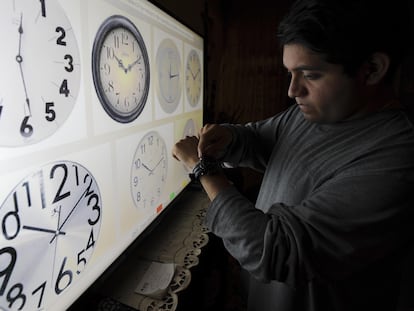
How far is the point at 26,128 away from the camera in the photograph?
51 centimetres

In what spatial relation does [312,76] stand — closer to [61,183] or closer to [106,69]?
[106,69]

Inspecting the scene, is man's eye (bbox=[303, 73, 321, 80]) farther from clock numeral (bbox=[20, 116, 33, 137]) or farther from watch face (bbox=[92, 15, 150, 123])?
clock numeral (bbox=[20, 116, 33, 137])

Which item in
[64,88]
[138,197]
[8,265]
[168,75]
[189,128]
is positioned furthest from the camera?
[189,128]

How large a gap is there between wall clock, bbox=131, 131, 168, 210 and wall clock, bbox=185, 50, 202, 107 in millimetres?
372

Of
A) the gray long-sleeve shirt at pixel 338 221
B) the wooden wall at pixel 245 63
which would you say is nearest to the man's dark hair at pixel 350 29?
the gray long-sleeve shirt at pixel 338 221

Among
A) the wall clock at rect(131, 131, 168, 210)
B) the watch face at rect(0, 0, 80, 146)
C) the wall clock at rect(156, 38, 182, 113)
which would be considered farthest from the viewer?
the wall clock at rect(156, 38, 182, 113)

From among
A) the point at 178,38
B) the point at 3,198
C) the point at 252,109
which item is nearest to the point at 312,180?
the point at 3,198

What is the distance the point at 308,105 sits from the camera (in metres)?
0.78

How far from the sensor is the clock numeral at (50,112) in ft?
1.85

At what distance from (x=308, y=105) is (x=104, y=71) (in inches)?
21.3

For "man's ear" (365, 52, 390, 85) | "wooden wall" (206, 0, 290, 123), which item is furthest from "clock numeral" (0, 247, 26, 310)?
"wooden wall" (206, 0, 290, 123)

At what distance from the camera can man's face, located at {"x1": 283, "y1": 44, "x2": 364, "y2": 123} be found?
68cm

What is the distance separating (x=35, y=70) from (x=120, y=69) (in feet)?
1.03

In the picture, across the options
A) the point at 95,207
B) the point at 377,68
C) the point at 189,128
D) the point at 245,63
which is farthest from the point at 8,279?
the point at 245,63
